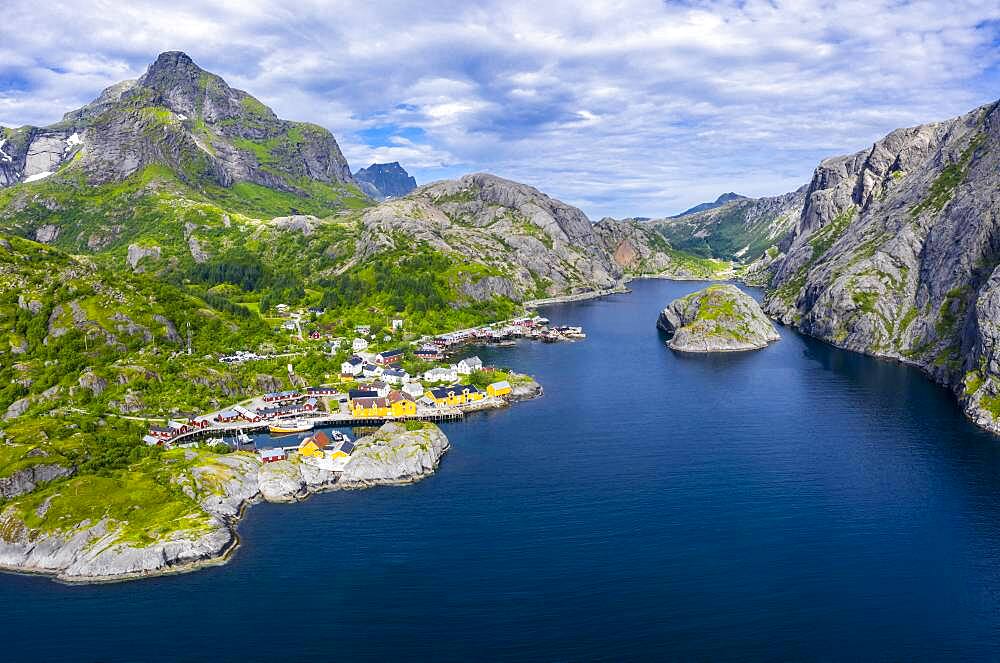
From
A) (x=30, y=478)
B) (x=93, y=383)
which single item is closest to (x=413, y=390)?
(x=93, y=383)

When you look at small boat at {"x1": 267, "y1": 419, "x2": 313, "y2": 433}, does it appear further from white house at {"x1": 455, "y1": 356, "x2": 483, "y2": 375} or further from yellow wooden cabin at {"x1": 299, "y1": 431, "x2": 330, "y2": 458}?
white house at {"x1": 455, "y1": 356, "x2": 483, "y2": 375}

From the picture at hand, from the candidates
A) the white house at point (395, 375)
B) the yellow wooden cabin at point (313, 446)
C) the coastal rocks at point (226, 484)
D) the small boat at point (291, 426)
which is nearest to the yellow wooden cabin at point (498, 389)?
the white house at point (395, 375)

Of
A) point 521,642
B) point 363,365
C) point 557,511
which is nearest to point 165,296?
point 363,365

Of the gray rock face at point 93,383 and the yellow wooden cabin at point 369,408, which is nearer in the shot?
the gray rock face at point 93,383

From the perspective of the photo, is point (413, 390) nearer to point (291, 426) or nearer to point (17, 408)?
point (291, 426)

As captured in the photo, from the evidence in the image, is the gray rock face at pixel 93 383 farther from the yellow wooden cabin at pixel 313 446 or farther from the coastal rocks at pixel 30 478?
the yellow wooden cabin at pixel 313 446

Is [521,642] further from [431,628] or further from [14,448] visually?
[14,448]

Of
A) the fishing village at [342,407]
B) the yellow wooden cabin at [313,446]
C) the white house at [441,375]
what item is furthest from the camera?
the white house at [441,375]

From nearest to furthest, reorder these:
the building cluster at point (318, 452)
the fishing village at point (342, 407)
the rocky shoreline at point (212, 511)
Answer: the rocky shoreline at point (212, 511), the building cluster at point (318, 452), the fishing village at point (342, 407)
